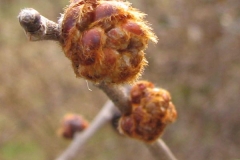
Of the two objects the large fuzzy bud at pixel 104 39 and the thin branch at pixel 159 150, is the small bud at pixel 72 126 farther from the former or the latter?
the large fuzzy bud at pixel 104 39

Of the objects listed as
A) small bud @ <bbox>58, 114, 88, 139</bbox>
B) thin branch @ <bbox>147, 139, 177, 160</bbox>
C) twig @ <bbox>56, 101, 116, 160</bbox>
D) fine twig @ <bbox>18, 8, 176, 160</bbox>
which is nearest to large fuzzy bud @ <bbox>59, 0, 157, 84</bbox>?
fine twig @ <bbox>18, 8, 176, 160</bbox>

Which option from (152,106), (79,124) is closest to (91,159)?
(79,124)

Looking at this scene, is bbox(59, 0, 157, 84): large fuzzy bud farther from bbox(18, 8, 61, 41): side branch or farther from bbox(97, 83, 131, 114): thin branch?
bbox(97, 83, 131, 114): thin branch

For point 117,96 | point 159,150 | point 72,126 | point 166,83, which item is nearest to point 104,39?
point 117,96

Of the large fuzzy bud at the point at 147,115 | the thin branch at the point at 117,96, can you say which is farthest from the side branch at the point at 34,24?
the large fuzzy bud at the point at 147,115

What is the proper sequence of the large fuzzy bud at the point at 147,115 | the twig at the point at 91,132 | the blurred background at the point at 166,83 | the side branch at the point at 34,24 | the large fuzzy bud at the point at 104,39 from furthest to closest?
1. the blurred background at the point at 166,83
2. the twig at the point at 91,132
3. the large fuzzy bud at the point at 147,115
4. the large fuzzy bud at the point at 104,39
5. the side branch at the point at 34,24

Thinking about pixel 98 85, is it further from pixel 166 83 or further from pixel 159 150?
pixel 166 83

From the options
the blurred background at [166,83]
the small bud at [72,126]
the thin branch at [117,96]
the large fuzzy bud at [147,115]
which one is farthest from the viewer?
the blurred background at [166,83]
